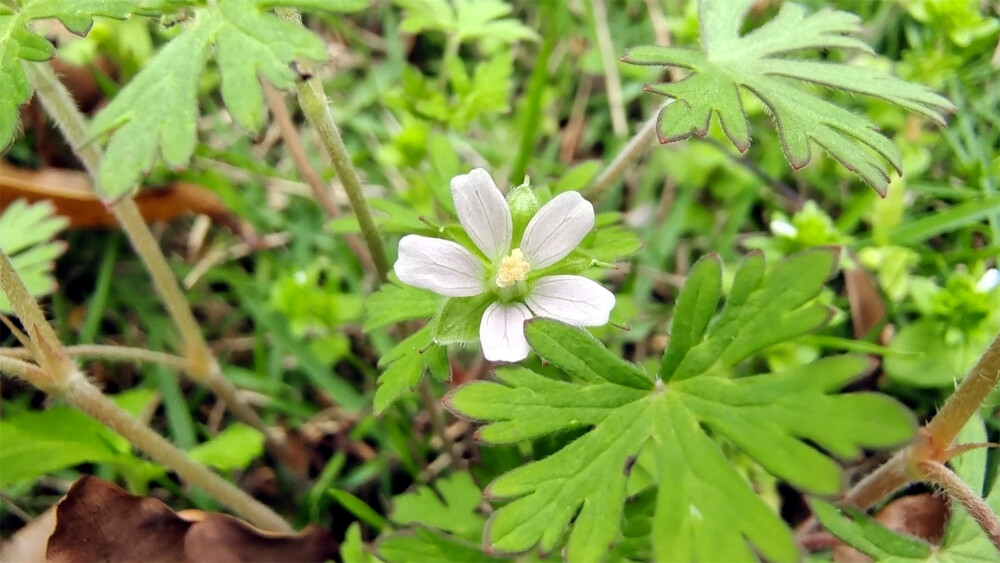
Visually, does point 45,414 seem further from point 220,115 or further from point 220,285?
point 220,115

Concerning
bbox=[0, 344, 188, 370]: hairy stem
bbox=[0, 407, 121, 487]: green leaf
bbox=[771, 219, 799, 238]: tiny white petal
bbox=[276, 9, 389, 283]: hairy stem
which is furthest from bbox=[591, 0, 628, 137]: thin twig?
bbox=[0, 407, 121, 487]: green leaf

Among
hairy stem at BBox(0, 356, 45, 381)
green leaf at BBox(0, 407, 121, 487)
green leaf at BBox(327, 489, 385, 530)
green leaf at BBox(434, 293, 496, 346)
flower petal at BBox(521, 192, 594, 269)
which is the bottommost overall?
green leaf at BBox(327, 489, 385, 530)

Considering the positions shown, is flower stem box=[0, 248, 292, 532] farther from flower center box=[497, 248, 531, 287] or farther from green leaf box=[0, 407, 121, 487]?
flower center box=[497, 248, 531, 287]

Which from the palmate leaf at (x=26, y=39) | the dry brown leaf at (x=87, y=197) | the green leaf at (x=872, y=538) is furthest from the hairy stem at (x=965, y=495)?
the dry brown leaf at (x=87, y=197)

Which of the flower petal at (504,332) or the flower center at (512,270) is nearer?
the flower petal at (504,332)

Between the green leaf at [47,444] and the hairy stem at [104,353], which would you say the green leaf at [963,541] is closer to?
the hairy stem at [104,353]

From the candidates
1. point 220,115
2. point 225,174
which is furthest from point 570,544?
point 220,115

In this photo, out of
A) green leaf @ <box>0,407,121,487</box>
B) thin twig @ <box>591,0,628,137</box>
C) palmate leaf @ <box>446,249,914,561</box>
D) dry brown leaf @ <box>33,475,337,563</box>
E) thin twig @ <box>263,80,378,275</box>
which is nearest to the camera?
palmate leaf @ <box>446,249,914,561</box>
